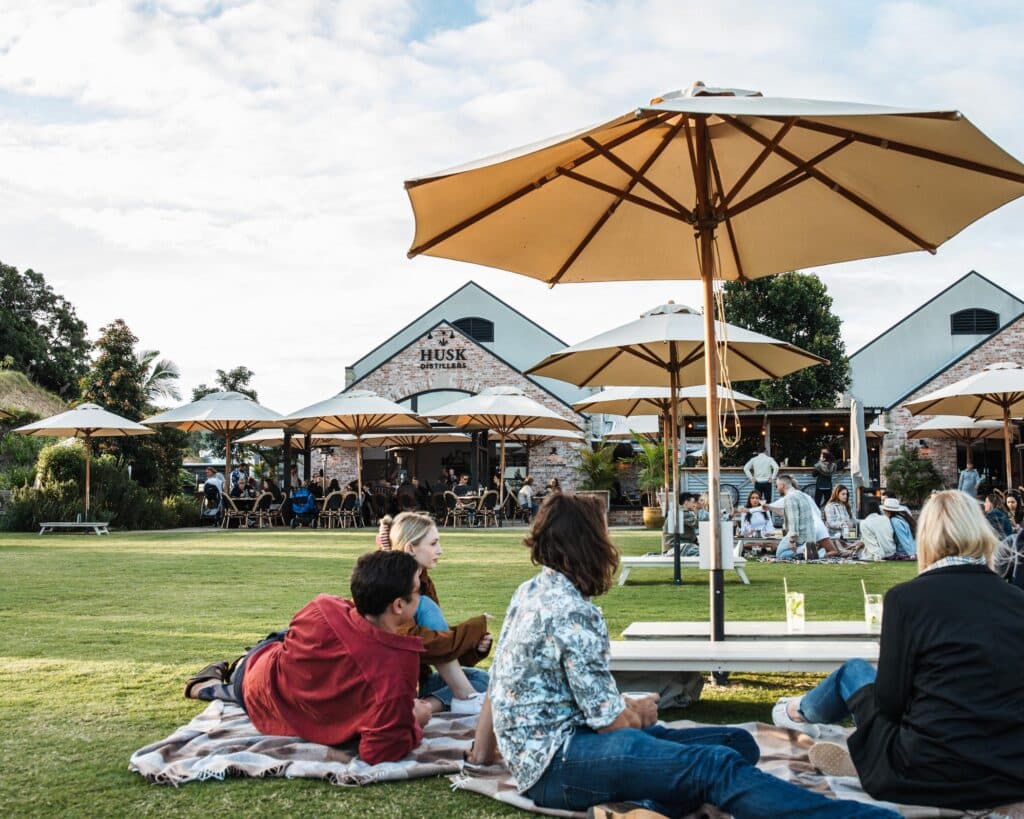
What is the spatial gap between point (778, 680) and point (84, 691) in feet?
12.1

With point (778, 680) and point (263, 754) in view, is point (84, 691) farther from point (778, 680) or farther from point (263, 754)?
point (778, 680)

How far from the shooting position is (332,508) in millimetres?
23234

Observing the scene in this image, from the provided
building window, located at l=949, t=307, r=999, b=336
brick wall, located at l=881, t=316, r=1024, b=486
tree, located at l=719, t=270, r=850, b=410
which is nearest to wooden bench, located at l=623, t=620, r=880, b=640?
brick wall, located at l=881, t=316, r=1024, b=486

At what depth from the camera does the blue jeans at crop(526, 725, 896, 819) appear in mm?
2432

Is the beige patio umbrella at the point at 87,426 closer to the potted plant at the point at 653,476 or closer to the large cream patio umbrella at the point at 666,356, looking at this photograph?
the potted plant at the point at 653,476

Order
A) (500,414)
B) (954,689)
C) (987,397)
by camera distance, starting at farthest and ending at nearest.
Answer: (500,414)
(987,397)
(954,689)

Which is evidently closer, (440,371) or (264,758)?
(264,758)

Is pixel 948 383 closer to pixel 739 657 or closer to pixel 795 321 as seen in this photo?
pixel 795 321

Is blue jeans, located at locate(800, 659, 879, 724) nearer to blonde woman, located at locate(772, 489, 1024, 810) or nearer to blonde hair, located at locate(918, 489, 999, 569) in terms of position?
blonde woman, located at locate(772, 489, 1024, 810)

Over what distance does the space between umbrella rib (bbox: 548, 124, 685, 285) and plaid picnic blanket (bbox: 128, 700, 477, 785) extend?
2.84 m

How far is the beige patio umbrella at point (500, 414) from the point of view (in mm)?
21875

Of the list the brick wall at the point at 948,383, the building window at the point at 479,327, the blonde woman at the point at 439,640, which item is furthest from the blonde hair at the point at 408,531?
the building window at the point at 479,327

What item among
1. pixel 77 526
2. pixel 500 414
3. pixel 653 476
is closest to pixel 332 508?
pixel 500 414

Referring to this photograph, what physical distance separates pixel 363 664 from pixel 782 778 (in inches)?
60.9
